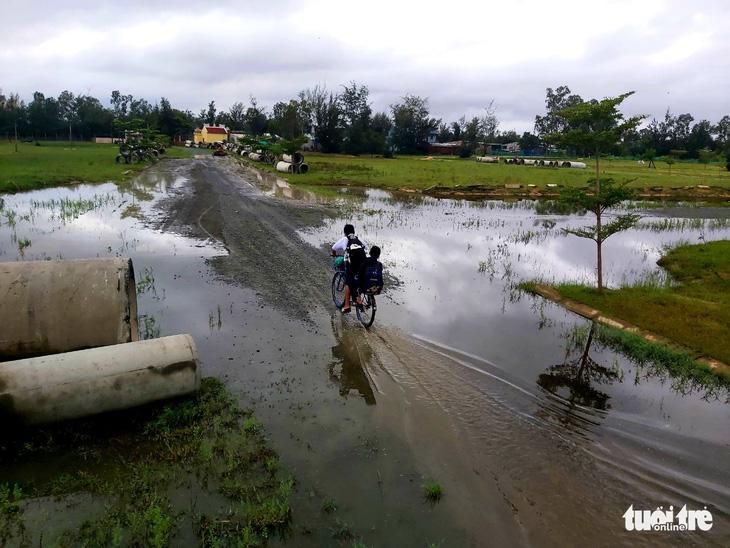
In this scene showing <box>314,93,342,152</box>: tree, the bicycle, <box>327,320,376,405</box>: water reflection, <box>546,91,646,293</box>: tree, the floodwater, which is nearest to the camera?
the floodwater

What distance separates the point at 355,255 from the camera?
27.9ft

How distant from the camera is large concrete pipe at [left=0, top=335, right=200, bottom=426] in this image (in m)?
5.11

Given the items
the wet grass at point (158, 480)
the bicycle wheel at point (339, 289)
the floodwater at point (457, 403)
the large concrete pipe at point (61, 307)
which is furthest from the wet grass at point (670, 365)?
the large concrete pipe at point (61, 307)

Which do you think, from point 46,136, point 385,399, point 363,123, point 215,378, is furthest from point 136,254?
point 46,136

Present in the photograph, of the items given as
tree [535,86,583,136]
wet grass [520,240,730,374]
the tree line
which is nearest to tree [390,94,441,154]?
the tree line

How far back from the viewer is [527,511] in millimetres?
4629

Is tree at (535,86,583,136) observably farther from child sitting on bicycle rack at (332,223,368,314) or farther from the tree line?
child sitting on bicycle rack at (332,223,368,314)

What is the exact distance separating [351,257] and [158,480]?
15.6 feet

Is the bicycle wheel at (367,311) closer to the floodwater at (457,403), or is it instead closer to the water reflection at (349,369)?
the floodwater at (457,403)

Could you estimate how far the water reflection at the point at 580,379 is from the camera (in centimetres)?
691

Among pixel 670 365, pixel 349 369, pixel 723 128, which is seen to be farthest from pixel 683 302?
pixel 723 128

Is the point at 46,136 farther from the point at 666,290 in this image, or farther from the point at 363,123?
the point at 666,290

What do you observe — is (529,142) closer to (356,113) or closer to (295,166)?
(356,113)

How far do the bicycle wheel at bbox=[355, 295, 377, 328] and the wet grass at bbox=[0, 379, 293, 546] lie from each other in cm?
326
